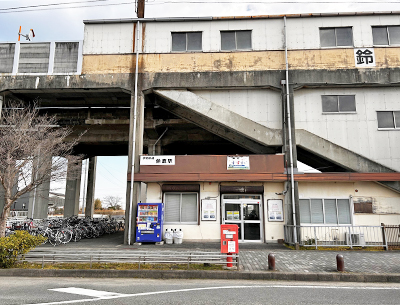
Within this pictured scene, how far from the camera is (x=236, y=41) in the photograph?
16938 millimetres

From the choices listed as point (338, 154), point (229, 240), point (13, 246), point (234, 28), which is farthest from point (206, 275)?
point (234, 28)

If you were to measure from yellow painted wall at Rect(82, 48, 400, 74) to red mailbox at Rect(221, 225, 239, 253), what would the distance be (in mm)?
10017

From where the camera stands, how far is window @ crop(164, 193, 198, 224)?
15992 mm

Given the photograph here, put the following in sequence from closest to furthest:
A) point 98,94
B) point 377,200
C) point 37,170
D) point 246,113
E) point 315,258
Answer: point 315,258 → point 37,170 → point 377,200 → point 246,113 → point 98,94

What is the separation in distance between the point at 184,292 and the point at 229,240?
9.10ft

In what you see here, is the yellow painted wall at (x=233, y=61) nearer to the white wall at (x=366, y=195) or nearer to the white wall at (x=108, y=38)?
the white wall at (x=108, y=38)

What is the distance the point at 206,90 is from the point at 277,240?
8.91 meters

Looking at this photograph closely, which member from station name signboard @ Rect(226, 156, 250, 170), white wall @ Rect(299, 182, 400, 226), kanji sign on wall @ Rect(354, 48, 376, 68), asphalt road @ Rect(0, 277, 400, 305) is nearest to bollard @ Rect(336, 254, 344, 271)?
asphalt road @ Rect(0, 277, 400, 305)

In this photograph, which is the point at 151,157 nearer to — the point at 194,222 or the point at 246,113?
the point at 194,222

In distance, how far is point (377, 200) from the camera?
50.0 feet

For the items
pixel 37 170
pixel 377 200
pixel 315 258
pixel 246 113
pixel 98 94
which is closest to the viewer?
pixel 315 258

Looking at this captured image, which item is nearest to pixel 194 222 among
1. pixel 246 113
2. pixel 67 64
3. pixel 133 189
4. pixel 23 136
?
pixel 133 189

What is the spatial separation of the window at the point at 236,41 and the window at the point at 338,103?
5.23 metres

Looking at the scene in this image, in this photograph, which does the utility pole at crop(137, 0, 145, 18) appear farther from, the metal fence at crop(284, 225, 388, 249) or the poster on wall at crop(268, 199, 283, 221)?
the metal fence at crop(284, 225, 388, 249)
